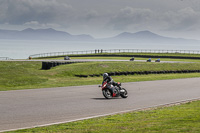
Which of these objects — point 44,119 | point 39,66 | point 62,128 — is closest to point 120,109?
point 44,119

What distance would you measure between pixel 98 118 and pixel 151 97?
673 centimetres

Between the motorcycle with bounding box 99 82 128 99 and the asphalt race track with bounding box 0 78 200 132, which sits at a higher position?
the motorcycle with bounding box 99 82 128 99

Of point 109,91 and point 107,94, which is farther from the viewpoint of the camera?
point 109,91

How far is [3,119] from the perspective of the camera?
10.9 metres

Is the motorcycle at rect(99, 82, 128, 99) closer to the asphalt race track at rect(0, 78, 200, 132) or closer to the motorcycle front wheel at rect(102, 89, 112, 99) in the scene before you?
the motorcycle front wheel at rect(102, 89, 112, 99)

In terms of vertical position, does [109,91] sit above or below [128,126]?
above

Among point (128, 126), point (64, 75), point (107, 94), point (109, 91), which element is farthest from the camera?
point (64, 75)

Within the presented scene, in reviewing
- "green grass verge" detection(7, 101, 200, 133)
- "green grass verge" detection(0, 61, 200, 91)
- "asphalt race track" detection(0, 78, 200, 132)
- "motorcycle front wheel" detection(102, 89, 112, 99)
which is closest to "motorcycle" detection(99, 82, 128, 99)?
"motorcycle front wheel" detection(102, 89, 112, 99)

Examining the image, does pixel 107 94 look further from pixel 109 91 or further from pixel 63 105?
pixel 63 105

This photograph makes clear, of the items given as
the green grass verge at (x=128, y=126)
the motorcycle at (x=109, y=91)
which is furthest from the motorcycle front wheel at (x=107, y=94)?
the green grass verge at (x=128, y=126)

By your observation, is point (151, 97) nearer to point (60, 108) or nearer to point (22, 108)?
point (60, 108)

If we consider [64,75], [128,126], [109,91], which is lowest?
[128,126]

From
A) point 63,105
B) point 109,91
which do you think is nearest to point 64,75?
point 109,91

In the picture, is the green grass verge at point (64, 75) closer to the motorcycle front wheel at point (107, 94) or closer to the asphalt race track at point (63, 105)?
the asphalt race track at point (63, 105)
